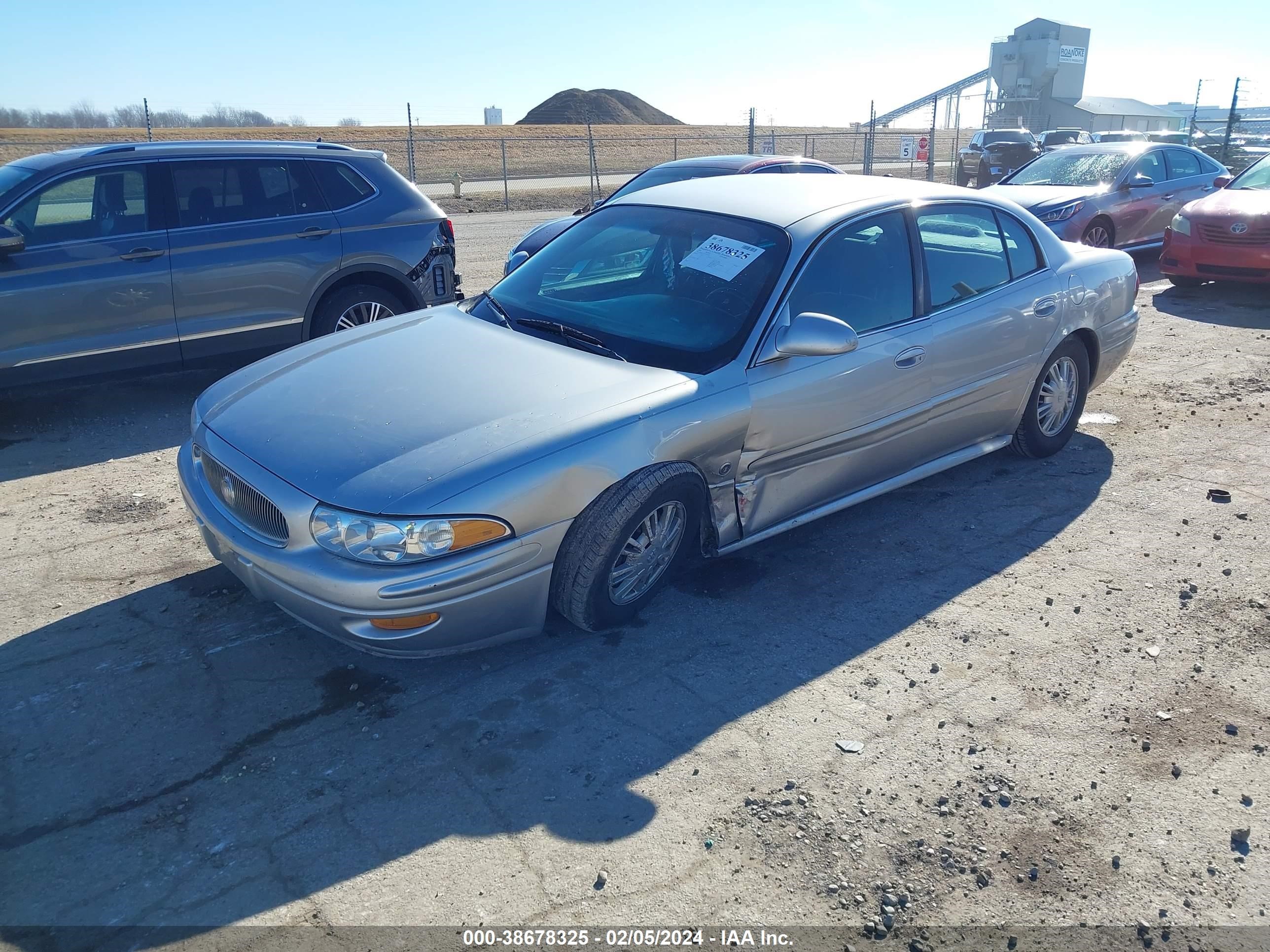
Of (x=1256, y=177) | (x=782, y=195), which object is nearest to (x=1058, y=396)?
(x=782, y=195)

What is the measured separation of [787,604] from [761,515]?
1.30 feet

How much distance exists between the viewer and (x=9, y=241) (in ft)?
18.6

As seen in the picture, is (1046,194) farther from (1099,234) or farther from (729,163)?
(729,163)

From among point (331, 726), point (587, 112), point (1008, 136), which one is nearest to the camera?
point (331, 726)

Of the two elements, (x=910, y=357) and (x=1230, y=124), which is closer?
(x=910, y=357)

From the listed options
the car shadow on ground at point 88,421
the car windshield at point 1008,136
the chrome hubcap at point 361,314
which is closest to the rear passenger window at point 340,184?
the chrome hubcap at point 361,314

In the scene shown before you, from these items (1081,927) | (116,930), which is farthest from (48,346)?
(1081,927)

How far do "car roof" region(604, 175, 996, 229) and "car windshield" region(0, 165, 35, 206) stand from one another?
12.2 feet

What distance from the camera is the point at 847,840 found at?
2.79 m

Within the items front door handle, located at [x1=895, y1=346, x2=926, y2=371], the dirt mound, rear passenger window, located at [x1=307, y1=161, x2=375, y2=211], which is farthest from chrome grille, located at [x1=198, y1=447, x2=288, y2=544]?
the dirt mound

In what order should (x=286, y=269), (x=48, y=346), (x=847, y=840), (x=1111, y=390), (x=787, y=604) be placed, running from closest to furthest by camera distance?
1. (x=847, y=840)
2. (x=787, y=604)
3. (x=48, y=346)
4. (x=286, y=269)
5. (x=1111, y=390)

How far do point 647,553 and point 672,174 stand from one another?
7055 millimetres

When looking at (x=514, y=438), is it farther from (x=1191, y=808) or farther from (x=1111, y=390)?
(x=1111, y=390)

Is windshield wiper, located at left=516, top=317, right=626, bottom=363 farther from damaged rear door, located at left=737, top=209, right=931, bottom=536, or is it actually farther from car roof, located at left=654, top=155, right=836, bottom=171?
car roof, located at left=654, top=155, right=836, bottom=171
